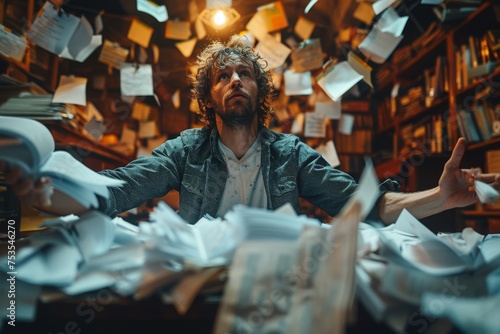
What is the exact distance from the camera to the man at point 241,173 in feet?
2.77

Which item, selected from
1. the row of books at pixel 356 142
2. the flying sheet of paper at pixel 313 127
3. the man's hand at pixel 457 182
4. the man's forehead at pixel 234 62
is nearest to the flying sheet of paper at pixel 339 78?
the man's forehead at pixel 234 62

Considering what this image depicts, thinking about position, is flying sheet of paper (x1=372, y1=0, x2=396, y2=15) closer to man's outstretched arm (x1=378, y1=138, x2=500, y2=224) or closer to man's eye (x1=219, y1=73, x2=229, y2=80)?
man's eye (x1=219, y1=73, x2=229, y2=80)

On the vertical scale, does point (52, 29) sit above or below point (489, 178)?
above

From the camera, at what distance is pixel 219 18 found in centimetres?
206

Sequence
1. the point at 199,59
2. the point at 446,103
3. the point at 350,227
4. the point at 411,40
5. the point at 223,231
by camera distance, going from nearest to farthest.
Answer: the point at 350,227 → the point at 223,231 → the point at 199,59 → the point at 446,103 → the point at 411,40

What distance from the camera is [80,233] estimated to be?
45cm

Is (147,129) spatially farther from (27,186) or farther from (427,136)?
(27,186)

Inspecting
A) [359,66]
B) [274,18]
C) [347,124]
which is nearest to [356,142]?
[347,124]

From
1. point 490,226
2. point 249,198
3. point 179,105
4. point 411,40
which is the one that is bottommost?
point 490,226

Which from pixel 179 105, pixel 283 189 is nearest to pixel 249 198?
pixel 283 189

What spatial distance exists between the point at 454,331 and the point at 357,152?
3.06 m

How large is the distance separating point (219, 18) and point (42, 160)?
5.93ft

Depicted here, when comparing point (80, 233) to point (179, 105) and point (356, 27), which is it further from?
point (179, 105)

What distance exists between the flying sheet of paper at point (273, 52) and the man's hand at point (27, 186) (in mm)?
1455
